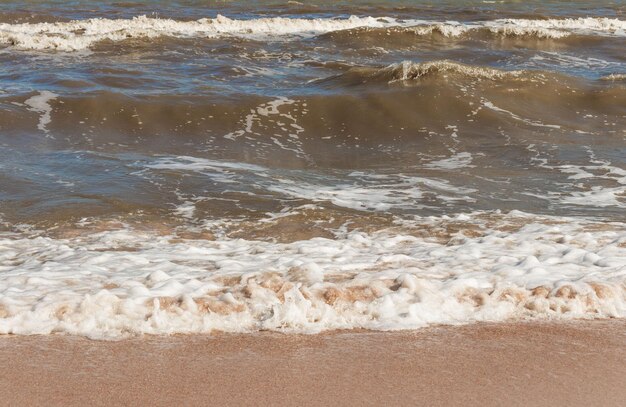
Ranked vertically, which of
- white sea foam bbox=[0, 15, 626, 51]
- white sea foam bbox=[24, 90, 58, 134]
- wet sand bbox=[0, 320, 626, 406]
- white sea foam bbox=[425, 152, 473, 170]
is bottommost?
white sea foam bbox=[425, 152, 473, 170]

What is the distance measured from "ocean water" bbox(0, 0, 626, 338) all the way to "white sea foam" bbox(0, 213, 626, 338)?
2 cm

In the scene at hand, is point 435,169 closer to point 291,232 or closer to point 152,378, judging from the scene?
point 291,232

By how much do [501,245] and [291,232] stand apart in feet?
5.09

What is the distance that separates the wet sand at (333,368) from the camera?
12.5 ft

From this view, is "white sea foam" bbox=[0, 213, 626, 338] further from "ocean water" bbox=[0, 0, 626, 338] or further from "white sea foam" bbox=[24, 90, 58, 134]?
"white sea foam" bbox=[24, 90, 58, 134]

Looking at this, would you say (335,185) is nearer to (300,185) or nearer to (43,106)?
(300,185)

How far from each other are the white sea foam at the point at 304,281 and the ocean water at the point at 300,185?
19 millimetres

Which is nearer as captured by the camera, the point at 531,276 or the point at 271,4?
the point at 531,276

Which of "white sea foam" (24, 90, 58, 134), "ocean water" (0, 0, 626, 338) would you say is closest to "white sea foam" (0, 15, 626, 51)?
"ocean water" (0, 0, 626, 338)

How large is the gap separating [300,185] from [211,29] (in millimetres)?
12193

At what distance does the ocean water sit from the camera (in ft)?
16.0

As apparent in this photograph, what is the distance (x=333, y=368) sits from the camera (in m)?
4.11

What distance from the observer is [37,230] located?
630 cm

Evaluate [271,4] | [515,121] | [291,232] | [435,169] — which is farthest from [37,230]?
[271,4]
